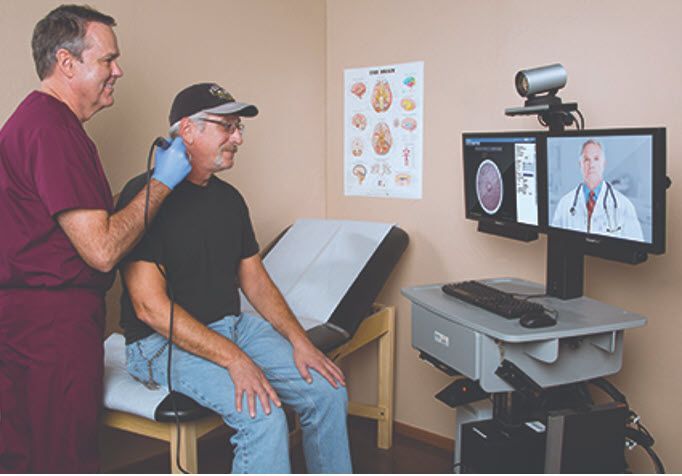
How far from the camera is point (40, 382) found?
147 cm

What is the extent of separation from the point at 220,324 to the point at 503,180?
3.22 ft

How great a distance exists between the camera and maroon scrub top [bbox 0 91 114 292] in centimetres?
144

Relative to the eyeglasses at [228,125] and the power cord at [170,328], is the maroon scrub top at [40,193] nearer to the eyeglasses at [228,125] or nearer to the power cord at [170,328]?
the power cord at [170,328]

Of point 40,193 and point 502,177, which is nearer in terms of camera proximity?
point 40,193

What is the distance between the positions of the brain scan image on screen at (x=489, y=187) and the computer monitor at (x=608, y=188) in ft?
0.71

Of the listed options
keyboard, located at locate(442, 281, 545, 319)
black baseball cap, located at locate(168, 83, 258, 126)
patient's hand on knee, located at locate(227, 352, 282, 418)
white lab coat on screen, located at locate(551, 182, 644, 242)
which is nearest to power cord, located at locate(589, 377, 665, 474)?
keyboard, located at locate(442, 281, 545, 319)

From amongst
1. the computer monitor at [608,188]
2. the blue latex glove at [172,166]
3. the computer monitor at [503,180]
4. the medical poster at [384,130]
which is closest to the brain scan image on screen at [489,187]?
the computer monitor at [503,180]

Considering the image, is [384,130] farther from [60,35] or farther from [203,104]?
[60,35]

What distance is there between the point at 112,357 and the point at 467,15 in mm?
1717

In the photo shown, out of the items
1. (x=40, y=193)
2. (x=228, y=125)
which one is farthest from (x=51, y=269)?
(x=228, y=125)

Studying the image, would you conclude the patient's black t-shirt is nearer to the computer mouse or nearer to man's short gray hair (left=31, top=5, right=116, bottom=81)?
man's short gray hair (left=31, top=5, right=116, bottom=81)

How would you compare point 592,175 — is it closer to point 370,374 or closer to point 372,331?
point 372,331

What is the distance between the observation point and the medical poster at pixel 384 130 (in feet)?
8.45

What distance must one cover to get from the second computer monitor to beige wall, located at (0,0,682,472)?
10.2 inches
